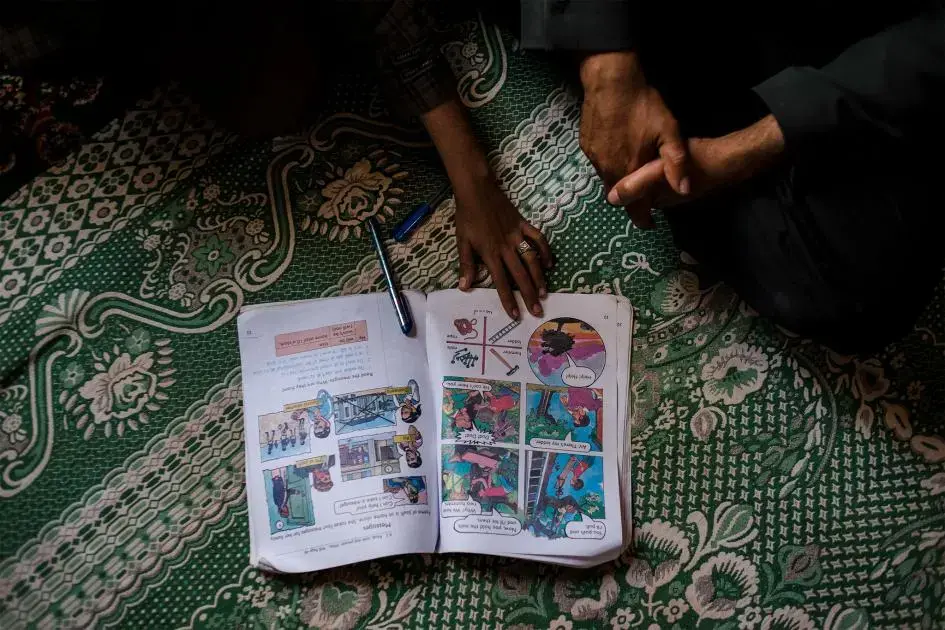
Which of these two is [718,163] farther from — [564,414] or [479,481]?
[479,481]

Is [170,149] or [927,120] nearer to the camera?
[927,120]

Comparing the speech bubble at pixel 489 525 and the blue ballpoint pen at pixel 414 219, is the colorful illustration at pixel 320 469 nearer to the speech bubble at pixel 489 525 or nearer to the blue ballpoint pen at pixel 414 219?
the speech bubble at pixel 489 525

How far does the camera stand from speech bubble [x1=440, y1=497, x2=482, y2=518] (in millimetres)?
838

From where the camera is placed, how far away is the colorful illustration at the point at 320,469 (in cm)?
85

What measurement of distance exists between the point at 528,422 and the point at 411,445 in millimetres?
154

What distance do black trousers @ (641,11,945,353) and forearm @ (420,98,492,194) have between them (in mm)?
246

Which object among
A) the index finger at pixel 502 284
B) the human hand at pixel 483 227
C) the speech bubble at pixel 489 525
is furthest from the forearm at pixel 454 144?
the speech bubble at pixel 489 525

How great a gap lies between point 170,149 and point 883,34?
901mm

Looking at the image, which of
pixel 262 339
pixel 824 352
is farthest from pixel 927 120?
pixel 262 339

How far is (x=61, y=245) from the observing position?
92 centimetres

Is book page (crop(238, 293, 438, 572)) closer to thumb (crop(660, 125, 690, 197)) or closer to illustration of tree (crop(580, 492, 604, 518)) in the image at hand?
illustration of tree (crop(580, 492, 604, 518))

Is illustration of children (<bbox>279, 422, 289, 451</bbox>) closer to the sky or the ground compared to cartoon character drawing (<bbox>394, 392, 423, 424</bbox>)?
closer to the sky

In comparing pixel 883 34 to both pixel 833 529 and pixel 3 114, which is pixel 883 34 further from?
pixel 3 114

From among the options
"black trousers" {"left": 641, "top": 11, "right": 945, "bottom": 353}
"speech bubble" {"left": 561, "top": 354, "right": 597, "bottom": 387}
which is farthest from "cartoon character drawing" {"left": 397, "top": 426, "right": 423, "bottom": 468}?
"black trousers" {"left": 641, "top": 11, "right": 945, "bottom": 353}
